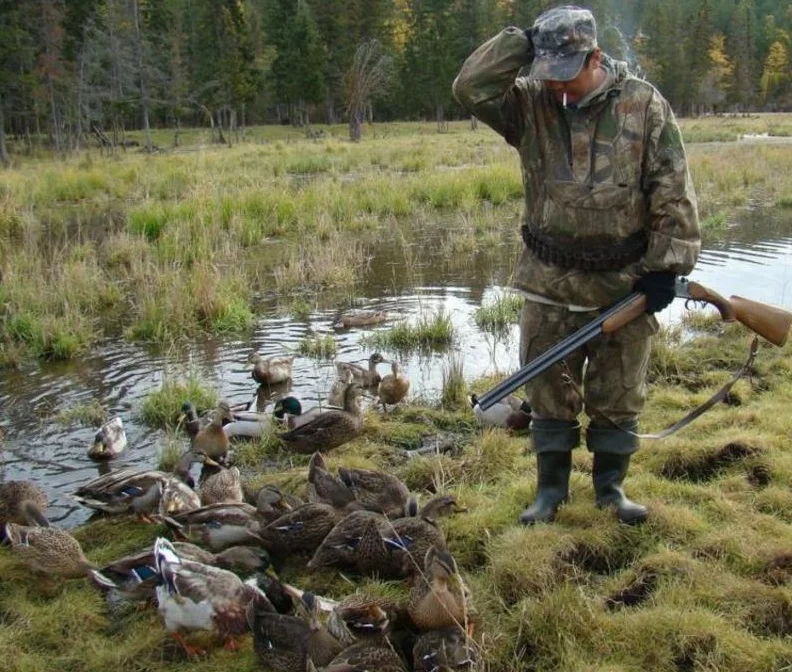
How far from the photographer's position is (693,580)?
4.19 m

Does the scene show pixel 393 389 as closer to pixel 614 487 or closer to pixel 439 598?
pixel 614 487

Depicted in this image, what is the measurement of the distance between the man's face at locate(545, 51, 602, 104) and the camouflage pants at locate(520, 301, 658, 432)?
1193 mm

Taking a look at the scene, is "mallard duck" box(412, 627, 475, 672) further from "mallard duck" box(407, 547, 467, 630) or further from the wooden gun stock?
the wooden gun stock

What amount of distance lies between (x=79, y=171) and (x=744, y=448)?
942 inches

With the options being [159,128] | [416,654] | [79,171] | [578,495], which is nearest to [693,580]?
[578,495]

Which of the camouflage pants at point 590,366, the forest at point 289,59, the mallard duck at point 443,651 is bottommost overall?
the mallard duck at point 443,651

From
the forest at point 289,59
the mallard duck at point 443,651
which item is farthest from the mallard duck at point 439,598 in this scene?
the forest at point 289,59

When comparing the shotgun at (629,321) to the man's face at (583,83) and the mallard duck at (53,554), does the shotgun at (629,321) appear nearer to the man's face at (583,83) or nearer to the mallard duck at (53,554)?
the man's face at (583,83)

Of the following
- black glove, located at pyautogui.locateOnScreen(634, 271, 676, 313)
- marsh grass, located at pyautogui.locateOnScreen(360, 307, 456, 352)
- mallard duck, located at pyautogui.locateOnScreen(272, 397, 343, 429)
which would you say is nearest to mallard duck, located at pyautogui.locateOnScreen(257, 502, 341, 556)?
mallard duck, located at pyautogui.locateOnScreen(272, 397, 343, 429)

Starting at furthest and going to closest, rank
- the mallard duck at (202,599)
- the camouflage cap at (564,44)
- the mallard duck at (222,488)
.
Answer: the mallard duck at (222,488), the camouflage cap at (564,44), the mallard duck at (202,599)

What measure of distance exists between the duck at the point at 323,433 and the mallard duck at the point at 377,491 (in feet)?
3.97

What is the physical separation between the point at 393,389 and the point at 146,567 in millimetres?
3654

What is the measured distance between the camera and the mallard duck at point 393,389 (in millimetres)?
7785

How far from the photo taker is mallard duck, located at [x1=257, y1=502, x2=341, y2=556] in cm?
487
